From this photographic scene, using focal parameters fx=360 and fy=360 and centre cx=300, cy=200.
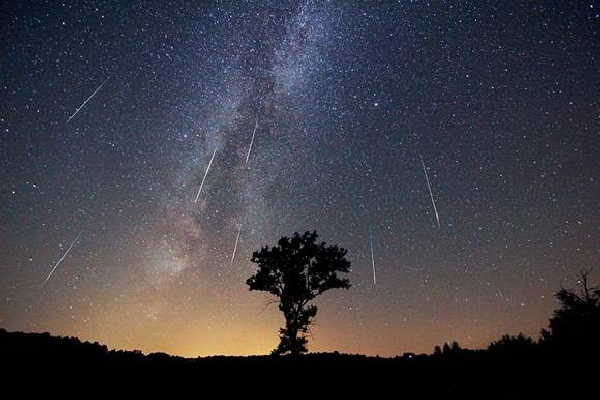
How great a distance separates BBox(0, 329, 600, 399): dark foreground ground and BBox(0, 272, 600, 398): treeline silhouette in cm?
2

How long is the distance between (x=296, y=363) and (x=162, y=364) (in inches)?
187

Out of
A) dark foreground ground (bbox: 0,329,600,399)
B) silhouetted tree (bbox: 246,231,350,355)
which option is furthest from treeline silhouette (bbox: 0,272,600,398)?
silhouetted tree (bbox: 246,231,350,355)

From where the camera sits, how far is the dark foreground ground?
9.20 meters

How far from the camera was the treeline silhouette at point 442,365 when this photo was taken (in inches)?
366

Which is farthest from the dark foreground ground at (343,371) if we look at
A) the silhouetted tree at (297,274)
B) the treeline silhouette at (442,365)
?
the silhouetted tree at (297,274)

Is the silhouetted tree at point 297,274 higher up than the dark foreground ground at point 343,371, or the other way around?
the silhouetted tree at point 297,274

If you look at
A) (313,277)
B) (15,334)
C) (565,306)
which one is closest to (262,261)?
(313,277)

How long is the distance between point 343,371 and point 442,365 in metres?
3.56

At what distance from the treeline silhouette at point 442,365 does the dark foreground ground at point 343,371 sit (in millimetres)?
24

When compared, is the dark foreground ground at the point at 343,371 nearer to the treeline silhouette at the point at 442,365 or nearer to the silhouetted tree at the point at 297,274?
the treeline silhouette at the point at 442,365

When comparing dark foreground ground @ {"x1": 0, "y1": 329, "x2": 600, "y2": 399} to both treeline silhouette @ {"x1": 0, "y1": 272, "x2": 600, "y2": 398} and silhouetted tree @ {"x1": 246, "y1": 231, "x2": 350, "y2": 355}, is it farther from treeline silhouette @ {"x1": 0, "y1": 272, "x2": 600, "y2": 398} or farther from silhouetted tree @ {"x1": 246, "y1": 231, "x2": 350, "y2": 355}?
silhouetted tree @ {"x1": 246, "y1": 231, "x2": 350, "y2": 355}

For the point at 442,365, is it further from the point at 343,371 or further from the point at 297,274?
the point at 297,274

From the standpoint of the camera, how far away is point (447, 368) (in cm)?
1203

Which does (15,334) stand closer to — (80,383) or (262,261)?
(80,383)
